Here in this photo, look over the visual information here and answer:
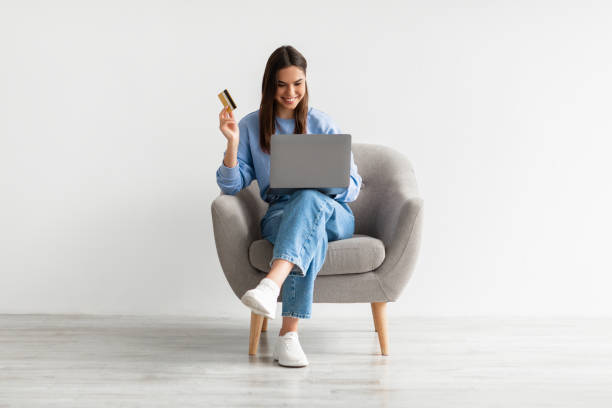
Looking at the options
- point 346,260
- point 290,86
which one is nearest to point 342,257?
point 346,260

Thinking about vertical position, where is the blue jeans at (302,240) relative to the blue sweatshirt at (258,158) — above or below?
below

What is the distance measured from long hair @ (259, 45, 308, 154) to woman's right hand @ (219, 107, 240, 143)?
0.61 feet

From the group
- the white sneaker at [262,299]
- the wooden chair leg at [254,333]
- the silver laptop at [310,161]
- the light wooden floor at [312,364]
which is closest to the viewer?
the light wooden floor at [312,364]

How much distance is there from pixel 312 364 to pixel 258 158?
0.81 m

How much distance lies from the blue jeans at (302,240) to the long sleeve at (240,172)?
208 millimetres

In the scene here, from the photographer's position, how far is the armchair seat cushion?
7.14 feet

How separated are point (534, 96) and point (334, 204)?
53.5 inches

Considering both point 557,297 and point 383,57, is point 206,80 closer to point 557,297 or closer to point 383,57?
point 383,57

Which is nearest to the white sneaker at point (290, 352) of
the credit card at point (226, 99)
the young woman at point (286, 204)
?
the young woman at point (286, 204)

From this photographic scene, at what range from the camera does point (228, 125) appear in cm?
226

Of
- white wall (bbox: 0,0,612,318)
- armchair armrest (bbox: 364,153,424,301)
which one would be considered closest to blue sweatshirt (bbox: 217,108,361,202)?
armchair armrest (bbox: 364,153,424,301)

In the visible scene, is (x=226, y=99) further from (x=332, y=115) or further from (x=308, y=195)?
(x=332, y=115)

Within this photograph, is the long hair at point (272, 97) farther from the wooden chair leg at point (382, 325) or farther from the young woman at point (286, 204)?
the wooden chair leg at point (382, 325)

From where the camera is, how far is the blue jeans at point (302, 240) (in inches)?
81.2
